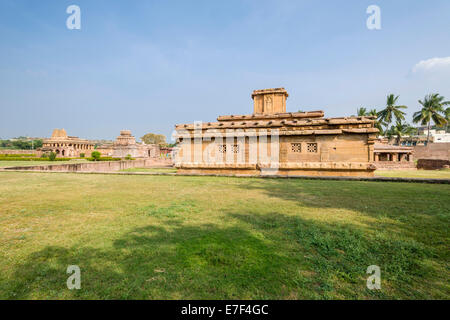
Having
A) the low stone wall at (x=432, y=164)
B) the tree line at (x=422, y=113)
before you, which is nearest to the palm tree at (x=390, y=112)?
the tree line at (x=422, y=113)

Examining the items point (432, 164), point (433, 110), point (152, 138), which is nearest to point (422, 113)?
point (433, 110)

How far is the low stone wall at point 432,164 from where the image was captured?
22.4 metres

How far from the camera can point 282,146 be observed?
544 inches

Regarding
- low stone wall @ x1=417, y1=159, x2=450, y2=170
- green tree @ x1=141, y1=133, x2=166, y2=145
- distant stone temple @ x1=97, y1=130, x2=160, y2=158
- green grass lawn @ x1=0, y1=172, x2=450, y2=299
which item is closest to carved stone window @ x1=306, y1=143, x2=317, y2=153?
green grass lawn @ x1=0, y1=172, x2=450, y2=299

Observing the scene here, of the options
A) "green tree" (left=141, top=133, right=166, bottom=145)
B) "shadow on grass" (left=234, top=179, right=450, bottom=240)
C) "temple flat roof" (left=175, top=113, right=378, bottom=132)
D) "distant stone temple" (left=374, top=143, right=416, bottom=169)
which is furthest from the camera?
"green tree" (left=141, top=133, right=166, bottom=145)

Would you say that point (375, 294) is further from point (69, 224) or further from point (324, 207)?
point (69, 224)

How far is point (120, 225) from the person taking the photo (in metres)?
4.09

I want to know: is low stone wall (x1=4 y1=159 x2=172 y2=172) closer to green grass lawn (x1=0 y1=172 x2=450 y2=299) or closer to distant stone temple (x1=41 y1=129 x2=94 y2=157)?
green grass lawn (x1=0 y1=172 x2=450 y2=299)

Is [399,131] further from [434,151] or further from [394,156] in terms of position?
[394,156]

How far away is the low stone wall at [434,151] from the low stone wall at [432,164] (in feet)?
60.5

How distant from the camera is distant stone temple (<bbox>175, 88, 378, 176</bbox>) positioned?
12.6 m

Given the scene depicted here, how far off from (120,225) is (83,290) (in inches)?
77.8

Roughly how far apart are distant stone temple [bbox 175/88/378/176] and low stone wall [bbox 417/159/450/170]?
17739 millimetres
